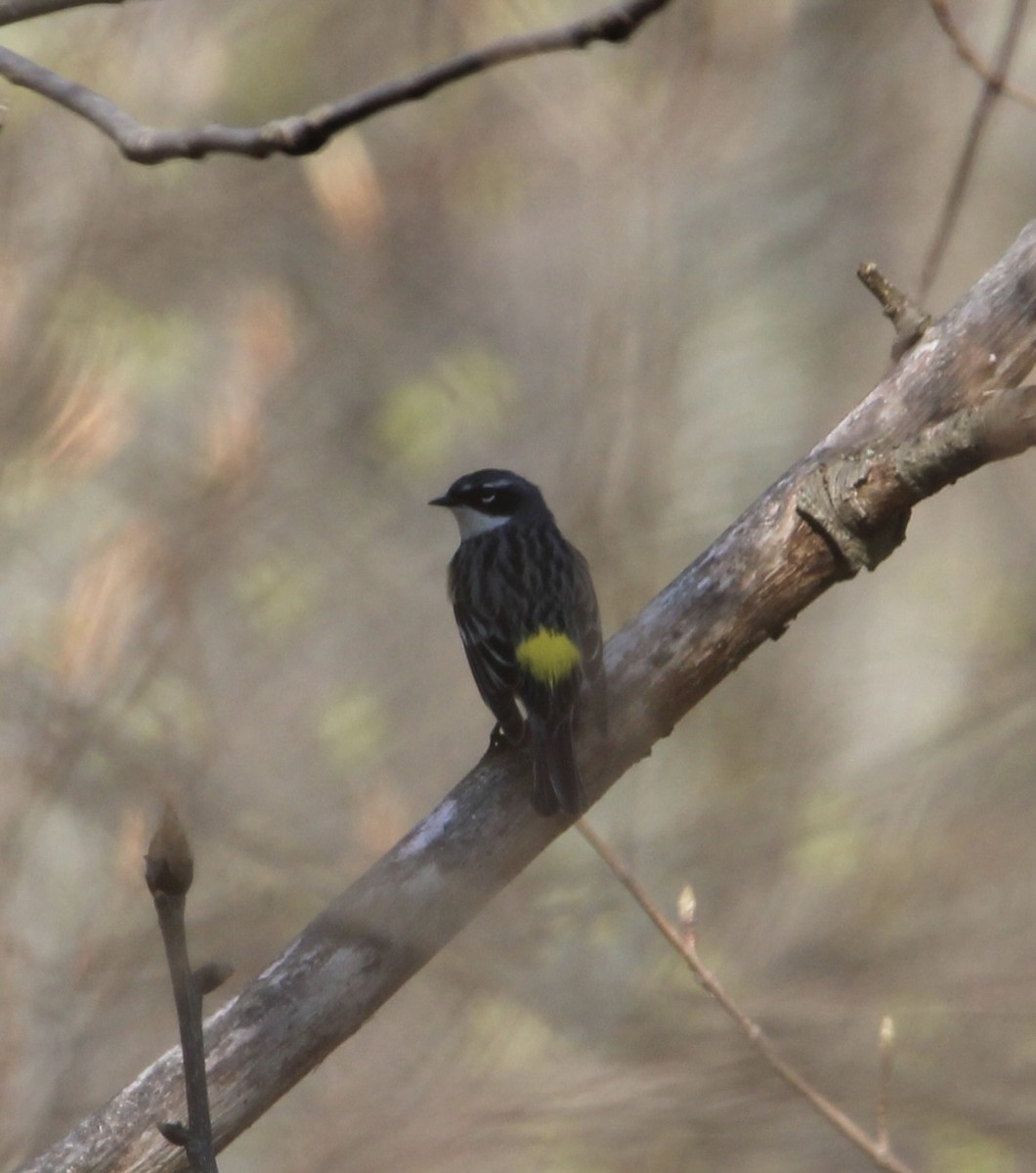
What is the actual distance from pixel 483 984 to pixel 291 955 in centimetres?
51

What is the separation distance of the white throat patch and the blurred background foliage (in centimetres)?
55

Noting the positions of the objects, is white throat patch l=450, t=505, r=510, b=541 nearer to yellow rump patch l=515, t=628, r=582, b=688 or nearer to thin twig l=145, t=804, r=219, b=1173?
yellow rump patch l=515, t=628, r=582, b=688

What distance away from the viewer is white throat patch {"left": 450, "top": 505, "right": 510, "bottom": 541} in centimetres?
550

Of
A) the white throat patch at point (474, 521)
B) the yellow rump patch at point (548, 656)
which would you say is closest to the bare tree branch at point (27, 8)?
the yellow rump patch at point (548, 656)

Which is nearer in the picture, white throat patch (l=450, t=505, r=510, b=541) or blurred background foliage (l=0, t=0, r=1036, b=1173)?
blurred background foliage (l=0, t=0, r=1036, b=1173)

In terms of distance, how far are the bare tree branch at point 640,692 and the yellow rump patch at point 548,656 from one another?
551 mm

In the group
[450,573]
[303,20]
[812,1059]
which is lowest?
[812,1059]

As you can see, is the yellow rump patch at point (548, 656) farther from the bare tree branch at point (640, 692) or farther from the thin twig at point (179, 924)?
the thin twig at point (179, 924)

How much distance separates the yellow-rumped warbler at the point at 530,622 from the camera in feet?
11.3

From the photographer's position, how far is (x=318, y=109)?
6.39 ft

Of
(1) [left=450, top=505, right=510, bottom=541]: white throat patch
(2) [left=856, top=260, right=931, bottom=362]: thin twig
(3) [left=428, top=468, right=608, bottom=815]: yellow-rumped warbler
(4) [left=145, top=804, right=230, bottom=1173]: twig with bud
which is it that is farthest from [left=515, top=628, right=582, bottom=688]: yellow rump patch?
(4) [left=145, top=804, right=230, bottom=1173]: twig with bud

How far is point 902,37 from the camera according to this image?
7914 mm

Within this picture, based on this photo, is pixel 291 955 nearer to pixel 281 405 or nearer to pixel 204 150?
pixel 204 150

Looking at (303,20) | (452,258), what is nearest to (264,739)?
(452,258)
